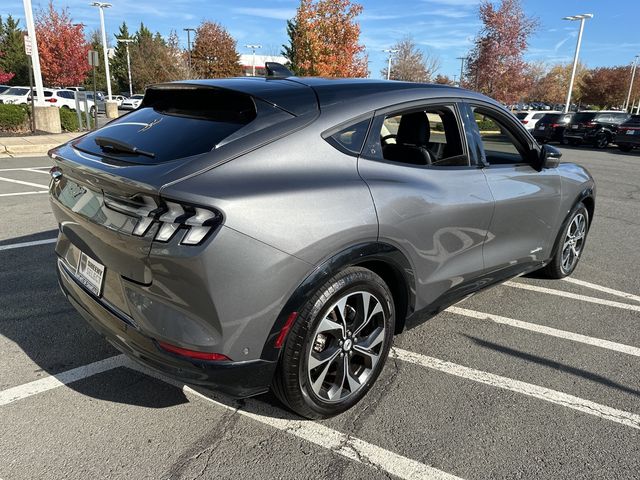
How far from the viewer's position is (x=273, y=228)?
2139 millimetres

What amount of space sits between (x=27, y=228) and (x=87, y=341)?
10.6ft

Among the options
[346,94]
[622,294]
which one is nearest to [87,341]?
[346,94]

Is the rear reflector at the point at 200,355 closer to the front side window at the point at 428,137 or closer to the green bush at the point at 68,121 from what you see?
the front side window at the point at 428,137

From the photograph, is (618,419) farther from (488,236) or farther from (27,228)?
(27,228)

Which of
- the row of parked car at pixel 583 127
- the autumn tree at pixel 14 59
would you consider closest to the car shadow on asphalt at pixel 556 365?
the row of parked car at pixel 583 127

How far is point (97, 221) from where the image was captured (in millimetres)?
2363

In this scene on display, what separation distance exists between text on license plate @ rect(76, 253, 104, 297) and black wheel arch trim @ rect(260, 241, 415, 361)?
93 cm

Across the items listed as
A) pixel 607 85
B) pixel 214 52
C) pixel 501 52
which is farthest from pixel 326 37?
pixel 607 85

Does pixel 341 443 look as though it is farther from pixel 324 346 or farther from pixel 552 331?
pixel 552 331

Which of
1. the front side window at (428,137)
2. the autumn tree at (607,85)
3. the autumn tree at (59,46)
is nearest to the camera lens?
the front side window at (428,137)

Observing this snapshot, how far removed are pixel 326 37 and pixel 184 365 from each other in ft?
94.7

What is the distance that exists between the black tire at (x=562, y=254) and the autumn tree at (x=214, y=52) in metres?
46.0

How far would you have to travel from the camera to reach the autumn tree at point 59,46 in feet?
126

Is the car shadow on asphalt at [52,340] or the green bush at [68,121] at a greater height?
the green bush at [68,121]
